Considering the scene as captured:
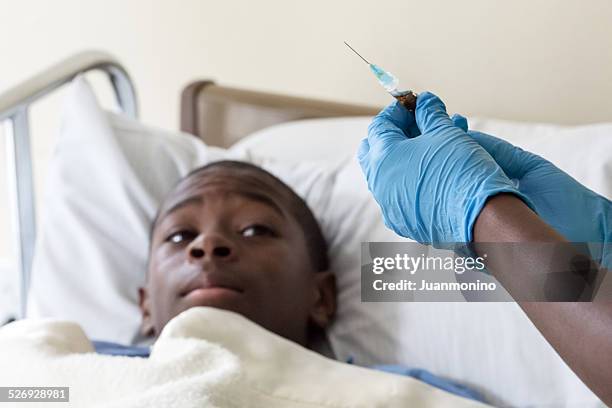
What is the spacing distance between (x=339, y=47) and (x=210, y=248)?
52 centimetres

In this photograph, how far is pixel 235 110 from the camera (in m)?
2.00

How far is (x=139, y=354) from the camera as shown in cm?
139

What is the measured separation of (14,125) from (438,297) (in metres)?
0.92

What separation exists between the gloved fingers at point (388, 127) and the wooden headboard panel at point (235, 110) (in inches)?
35.5

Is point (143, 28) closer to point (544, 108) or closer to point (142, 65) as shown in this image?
point (142, 65)

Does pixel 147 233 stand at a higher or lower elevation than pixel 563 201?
lower

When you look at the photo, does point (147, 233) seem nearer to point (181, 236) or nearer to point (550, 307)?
point (181, 236)

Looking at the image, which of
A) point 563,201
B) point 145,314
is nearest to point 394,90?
point 563,201

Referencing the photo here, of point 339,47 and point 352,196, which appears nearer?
point 352,196

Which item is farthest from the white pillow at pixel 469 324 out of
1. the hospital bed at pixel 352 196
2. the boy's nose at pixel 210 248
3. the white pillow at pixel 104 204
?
the boy's nose at pixel 210 248

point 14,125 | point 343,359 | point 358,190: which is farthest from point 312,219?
point 14,125

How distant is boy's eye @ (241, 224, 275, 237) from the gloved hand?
Answer: 572 mm

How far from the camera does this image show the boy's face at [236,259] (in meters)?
1.42

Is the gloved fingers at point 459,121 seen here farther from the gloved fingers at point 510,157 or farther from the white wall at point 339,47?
the white wall at point 339,47
